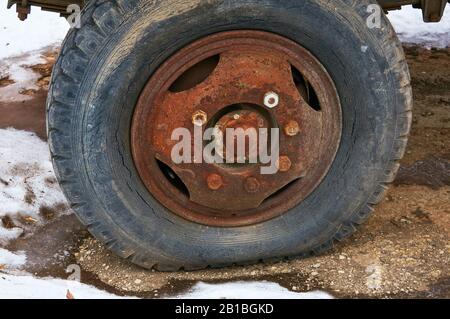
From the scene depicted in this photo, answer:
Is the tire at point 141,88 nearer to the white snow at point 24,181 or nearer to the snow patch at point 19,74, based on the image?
the white snow at point 24,181

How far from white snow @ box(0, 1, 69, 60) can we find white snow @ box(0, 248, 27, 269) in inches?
114

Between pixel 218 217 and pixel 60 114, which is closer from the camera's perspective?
pixel 60 114

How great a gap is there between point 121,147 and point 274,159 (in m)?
0.56

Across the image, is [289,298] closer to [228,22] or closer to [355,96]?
Result: [355,96]

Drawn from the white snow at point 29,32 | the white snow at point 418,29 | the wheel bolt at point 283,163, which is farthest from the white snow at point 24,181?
the white snow at point 418,29

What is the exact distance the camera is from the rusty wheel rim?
281cm

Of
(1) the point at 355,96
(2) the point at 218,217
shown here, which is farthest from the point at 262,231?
(1) the point at 355,96

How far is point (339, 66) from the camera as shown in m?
2.85

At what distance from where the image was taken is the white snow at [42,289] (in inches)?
113

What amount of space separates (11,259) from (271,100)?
134 cm

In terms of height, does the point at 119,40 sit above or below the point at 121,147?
above

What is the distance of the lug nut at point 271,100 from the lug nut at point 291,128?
0.31ft

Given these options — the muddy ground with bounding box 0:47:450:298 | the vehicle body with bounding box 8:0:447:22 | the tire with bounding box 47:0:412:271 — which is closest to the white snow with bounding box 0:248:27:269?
the muddy ground with bounding box 0:47:450:298

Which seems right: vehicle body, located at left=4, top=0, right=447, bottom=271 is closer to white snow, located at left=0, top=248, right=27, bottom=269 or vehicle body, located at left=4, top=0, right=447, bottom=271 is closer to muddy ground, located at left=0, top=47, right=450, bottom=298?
muddy ground, located at left=0, top=47, right=450, bottom=298
